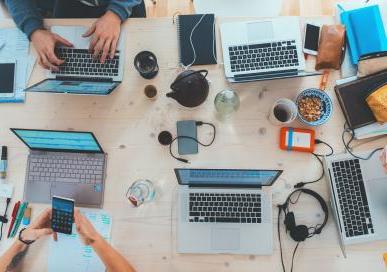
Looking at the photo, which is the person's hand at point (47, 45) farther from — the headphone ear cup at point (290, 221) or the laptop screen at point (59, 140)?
the headphone ear cup at point (290, 221)

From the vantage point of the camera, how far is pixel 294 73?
1.25 m

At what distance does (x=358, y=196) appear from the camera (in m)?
1.20

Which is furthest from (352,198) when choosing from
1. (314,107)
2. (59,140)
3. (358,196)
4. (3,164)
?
(3,164)

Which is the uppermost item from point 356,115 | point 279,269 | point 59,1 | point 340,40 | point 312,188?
point 59,1

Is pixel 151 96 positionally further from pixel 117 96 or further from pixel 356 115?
pixel 356 115

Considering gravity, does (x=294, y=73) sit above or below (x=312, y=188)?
above

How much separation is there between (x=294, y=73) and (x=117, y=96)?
67 centimetres

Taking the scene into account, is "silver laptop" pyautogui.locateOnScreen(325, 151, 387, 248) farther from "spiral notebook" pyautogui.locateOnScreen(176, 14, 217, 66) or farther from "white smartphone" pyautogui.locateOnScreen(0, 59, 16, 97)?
"white smartphone" pyautogui.locateOnScreen(0, 59, 16, 97)

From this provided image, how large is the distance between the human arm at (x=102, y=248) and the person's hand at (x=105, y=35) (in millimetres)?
598

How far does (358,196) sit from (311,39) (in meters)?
0.60

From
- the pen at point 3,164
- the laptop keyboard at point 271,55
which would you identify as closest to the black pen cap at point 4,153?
the pen at point 3,164

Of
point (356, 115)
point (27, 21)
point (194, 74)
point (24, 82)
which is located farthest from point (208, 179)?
point (27, 21)

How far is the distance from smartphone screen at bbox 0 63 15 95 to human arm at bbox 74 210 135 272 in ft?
1.84

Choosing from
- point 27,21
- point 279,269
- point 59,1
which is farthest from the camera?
point 59,1
